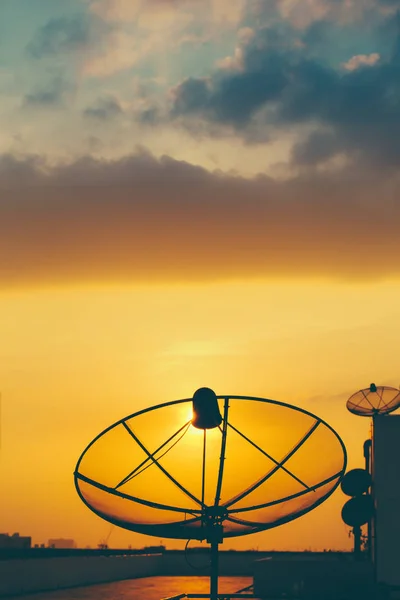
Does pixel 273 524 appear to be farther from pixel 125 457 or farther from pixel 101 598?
pixel 101 598

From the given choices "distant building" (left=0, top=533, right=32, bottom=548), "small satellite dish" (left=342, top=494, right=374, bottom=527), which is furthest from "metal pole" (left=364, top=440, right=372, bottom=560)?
"distant building" (left=0, top=533, right=32, bottom=548)

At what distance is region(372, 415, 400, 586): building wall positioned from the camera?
52.8 metres

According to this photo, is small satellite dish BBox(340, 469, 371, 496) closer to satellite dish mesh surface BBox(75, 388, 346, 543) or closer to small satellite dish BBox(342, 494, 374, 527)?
small satellite dish BBox(342, 494, 374, 527)

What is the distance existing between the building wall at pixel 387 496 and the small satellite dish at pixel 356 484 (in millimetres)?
1394

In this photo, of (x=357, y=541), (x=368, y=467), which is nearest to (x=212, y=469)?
(x=357, y=541)

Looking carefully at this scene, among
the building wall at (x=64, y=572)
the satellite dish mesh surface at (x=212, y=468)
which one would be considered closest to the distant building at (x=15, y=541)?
the building wall at (x=64, y=572)

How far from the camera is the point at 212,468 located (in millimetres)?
35250

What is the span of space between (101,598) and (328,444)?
20.3 meters

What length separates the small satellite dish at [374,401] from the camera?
55188 mm

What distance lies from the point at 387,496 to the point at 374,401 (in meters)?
5.37

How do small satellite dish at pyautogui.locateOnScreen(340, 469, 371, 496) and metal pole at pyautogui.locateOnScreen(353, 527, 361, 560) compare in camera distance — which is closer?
small satellite dish at pyautogui.locateOnScreen(340, 469, 371, 496)

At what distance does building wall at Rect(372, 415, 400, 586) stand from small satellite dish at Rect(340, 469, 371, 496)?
1.39m

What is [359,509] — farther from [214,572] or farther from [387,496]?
[214,572]

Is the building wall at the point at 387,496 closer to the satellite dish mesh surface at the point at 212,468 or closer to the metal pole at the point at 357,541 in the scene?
the metal pole at the point at 357,541
